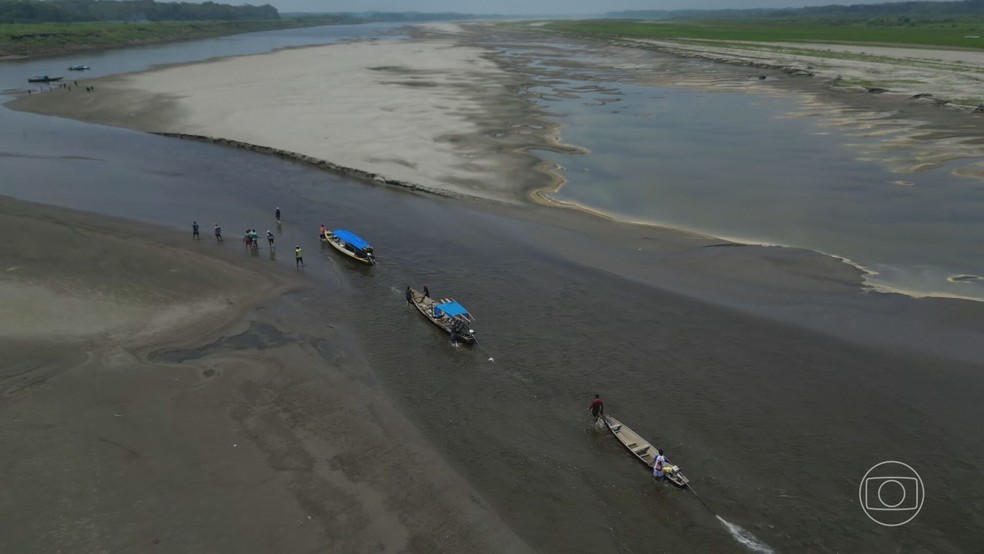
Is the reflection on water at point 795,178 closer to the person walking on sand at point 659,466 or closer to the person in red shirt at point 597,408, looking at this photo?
the person in red shirt at point 597,408

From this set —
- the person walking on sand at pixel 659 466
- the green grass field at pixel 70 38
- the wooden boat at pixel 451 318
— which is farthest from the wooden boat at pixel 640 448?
the green grass field at pixel 70 38

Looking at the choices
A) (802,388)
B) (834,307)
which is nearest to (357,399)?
(802,388)

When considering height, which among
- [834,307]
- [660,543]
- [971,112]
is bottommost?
[660,543]

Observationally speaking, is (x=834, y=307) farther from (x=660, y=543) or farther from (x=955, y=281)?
(x=660, y=543)

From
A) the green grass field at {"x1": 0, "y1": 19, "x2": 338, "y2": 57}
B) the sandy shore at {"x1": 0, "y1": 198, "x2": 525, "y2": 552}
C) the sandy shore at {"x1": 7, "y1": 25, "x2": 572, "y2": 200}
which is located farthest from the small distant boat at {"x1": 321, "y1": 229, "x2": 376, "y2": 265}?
the green grass field at {"x1": 0, "y1": 19, "x2": 338, "y2": 57}

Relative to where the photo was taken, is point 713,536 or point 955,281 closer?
point 713,536

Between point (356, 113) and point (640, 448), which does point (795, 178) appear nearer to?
point (640, 448)

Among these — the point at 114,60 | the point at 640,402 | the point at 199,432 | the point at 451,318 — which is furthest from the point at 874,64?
the point at 114,60
